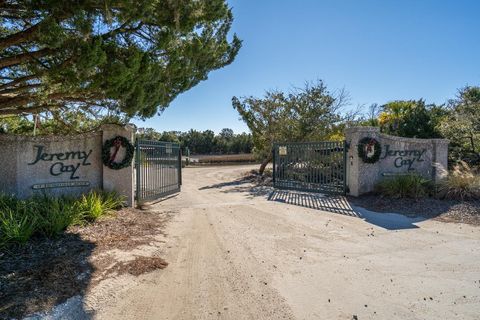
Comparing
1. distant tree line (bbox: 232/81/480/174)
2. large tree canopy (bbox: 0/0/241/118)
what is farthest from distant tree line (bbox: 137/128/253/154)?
large tree canopy (bbox: 0/0/241/118)

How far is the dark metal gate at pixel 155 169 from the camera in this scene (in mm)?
9028

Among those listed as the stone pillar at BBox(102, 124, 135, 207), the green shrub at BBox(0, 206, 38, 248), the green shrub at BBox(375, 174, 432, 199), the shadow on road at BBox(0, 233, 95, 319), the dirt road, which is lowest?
the dirt road

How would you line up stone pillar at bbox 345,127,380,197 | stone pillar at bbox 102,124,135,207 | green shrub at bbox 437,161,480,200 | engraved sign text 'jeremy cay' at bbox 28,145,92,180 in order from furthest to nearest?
stone pillar at bbox 345,127,380,197
green shrub at bbox 437,161,480,200
stone pillar at bbox 102,124,135,207
engraved sign text 'jeremy cay' at bbox 28,145,92,180

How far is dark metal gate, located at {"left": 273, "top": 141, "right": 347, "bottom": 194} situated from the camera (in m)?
10.7

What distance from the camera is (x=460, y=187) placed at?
29.1ft

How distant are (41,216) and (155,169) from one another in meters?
4.37

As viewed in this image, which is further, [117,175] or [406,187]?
[406,187]

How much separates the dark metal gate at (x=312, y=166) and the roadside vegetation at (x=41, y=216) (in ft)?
22.4

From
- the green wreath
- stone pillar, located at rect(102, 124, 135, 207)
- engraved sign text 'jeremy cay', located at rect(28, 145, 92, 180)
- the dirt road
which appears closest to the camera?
the dirt road

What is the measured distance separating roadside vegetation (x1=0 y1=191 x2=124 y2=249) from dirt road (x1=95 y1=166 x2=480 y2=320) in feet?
5.87

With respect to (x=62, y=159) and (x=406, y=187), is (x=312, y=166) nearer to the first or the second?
(x=406, y=187)

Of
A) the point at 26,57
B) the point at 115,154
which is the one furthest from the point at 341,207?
the point at 26,57

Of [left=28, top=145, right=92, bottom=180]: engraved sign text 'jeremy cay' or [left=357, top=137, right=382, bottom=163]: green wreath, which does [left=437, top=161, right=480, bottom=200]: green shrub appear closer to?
[left=357, top=137, right=382, bottom=163]: green wreath

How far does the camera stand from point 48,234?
5.36 metres
